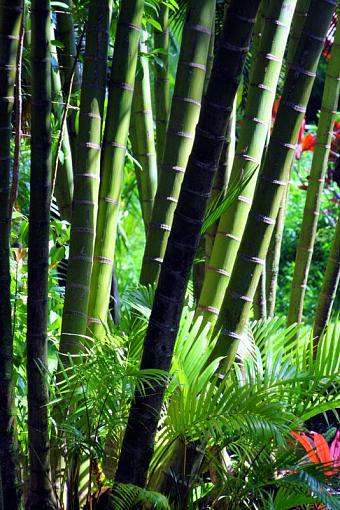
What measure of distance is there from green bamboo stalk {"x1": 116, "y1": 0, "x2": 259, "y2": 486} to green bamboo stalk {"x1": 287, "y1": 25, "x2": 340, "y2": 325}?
0.97 m

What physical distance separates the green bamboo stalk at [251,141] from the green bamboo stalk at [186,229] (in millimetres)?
290

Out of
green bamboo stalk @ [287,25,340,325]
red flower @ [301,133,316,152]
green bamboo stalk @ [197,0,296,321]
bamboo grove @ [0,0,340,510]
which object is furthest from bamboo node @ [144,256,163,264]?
red flower @ [301,133,316,152]

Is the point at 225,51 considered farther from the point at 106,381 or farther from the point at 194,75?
the point at 106,381

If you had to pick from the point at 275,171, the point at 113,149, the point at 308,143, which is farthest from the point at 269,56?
the point at 308,143

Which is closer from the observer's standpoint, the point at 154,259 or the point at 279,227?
the point at 154,259

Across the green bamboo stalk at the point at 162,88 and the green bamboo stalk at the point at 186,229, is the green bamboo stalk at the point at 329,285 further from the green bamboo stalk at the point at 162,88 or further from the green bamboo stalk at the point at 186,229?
the green bamboo stalk at the point at 186,229

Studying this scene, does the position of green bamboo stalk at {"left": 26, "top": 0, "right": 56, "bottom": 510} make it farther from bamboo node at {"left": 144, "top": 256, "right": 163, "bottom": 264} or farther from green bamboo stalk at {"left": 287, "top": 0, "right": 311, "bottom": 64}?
green bamboo stalk at {"left": 287, "top": 0, "right": 311, "bottom": 64}

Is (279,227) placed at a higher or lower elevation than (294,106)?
lower

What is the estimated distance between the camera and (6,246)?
125cm

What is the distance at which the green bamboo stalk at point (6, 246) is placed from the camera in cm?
121

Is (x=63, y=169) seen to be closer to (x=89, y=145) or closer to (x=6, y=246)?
(x=89, y=145)

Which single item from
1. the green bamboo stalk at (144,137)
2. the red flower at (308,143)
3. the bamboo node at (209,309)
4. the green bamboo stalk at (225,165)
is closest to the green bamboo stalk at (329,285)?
the green bamboo stalk at (225,165)

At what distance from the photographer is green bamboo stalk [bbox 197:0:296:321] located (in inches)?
57.7

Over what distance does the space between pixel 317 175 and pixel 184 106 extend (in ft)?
2.65
